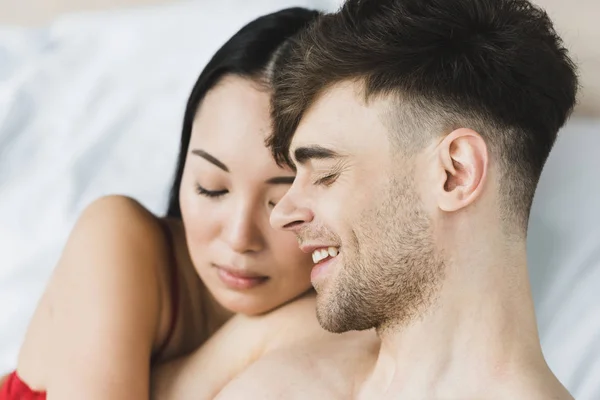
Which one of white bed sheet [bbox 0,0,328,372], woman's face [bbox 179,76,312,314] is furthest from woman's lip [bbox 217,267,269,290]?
white bed sheet [bbox 0,0,328,372]

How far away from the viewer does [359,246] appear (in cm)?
113

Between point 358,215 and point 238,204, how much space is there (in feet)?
0.91

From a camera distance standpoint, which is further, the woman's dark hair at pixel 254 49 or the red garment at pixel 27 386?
the red garment at pixel 27 386

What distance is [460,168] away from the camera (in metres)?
1.06

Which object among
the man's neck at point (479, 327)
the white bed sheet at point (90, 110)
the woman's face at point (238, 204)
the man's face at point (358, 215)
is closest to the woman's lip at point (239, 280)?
the woman's face at point (238, 204)

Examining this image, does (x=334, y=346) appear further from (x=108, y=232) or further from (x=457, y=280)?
(x=108, y=232)

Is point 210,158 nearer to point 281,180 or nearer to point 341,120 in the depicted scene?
point 281,180

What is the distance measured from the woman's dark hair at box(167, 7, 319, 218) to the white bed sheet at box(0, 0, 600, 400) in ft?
1.93

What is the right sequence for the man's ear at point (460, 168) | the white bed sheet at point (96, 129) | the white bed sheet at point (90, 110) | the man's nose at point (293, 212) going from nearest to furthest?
the man's ear at point (460, 168) → the man's nose at point (293, 212) → the white bed sheet at point (96, 129) → the white bed sheet at point (90, 110)

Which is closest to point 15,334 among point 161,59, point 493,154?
point 161,59

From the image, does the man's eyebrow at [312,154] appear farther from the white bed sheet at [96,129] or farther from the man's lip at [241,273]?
the white bed sheet at [96,129]

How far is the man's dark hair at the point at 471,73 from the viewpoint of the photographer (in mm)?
1067

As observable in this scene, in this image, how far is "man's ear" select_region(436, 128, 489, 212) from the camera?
1045 millimetres

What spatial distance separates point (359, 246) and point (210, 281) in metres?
0.40
